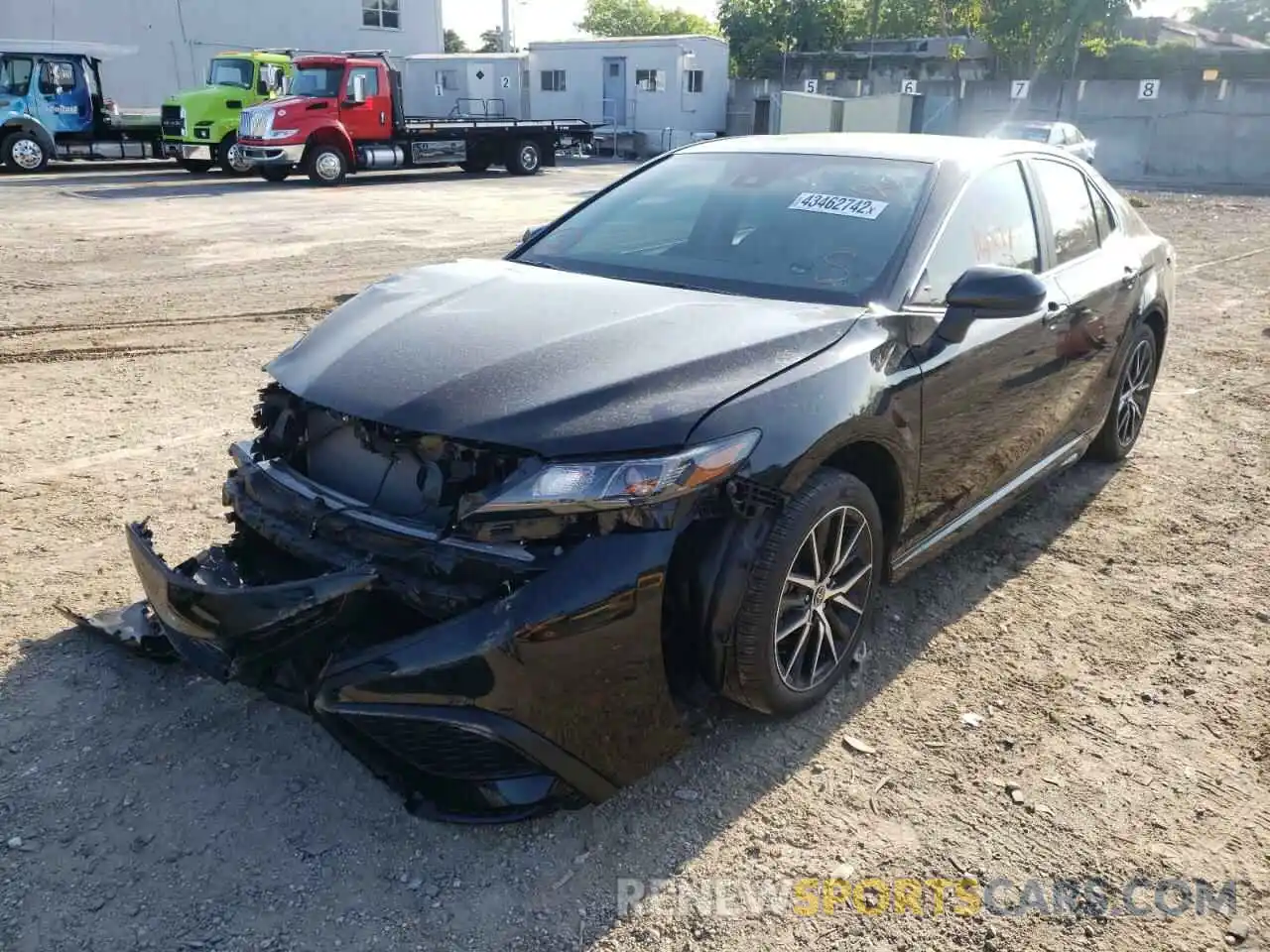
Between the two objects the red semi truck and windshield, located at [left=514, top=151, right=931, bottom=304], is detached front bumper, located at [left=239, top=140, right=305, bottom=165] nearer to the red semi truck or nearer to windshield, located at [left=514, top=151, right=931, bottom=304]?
the red semi truck

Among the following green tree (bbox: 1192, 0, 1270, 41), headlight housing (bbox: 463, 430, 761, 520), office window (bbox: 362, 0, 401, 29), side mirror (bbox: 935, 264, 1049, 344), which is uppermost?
green tree (bbox: 1192, 0, 1270, 41)

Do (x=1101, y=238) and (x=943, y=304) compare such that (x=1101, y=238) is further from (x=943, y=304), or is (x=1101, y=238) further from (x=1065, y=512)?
(x=943, y=304)

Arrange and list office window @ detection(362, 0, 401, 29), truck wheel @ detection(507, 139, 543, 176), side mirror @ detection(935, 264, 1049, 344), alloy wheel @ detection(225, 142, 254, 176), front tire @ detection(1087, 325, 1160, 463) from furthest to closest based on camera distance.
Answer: office window @ detection(362, 0, 401, 29)
truck wheel @ detection(507, 139, 543, 176)
alloy wheel @ detection(225, 142, 254, 176)
front tire @ detection(1087, 325, 1160, 463)
side mirror @ detection(935, 264, 1049, 344)

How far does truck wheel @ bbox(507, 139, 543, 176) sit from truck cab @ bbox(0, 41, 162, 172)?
7.73 m

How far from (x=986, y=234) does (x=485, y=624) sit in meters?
2.45

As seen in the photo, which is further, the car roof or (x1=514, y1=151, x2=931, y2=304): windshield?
the car roof

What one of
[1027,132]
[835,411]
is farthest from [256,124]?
[835,411]

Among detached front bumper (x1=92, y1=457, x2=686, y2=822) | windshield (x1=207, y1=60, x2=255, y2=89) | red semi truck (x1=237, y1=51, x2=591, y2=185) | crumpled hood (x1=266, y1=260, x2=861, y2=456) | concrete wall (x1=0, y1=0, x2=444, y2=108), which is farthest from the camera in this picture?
concrete wall (x1=0, y1=0, x2=444, y2=108)

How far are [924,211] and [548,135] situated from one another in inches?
883

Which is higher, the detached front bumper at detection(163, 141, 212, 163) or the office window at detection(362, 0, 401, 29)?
the office window at detection(362, 0, 401, 29)

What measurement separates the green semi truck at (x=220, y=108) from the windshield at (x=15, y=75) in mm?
2494

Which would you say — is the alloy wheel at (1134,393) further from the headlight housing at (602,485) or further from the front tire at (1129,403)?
the headlight housing at (602,485)

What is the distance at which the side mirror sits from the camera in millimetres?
3117

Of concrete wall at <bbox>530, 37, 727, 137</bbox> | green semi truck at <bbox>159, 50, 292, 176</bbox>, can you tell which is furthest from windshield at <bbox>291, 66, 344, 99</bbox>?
concrete wall at <bbox>530, 37, 727, 137</bbox>
